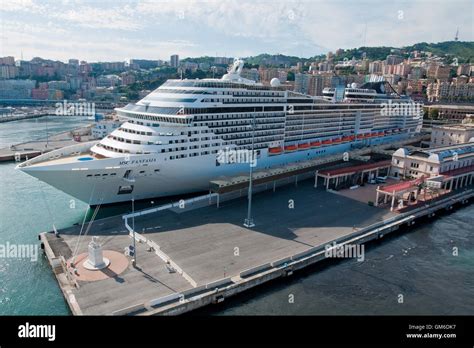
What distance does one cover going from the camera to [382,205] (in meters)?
31.5

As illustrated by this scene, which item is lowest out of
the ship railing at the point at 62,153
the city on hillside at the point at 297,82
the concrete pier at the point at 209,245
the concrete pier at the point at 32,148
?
the concrete pier at the point at 209,245

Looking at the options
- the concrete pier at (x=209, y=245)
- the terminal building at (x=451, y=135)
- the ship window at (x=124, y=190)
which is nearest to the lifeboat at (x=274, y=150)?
the concrete pier at (x=209, y=245)

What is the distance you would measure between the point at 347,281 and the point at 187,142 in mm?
16995

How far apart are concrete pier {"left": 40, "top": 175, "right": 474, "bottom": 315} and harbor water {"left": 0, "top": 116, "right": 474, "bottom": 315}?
0.97m

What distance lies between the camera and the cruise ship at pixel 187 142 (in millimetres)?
26969

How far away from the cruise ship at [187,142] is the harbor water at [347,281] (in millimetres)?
4057

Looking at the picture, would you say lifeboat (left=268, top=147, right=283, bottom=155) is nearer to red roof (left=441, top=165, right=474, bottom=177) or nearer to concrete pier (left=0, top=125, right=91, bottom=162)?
red roof (left=441, top=165, right=474, bottom=177)

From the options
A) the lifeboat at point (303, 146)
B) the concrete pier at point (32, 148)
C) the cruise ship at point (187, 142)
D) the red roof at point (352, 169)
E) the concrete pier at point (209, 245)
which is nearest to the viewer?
the concrete pier at point (209, 245)

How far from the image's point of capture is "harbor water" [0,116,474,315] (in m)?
18.1

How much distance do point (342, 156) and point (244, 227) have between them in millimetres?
23430

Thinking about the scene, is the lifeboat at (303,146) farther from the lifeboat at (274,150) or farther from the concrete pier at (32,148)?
the concrete pier at (32,148)

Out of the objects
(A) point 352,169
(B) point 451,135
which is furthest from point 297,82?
(A) point 352,169

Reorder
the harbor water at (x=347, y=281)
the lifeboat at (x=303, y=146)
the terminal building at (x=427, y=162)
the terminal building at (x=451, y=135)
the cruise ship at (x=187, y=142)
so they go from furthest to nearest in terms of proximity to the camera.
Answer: the terminal building at (x=451, y=135) → the lifeboat at (x=303, y=146) → the terminal building at (x=427, y=162) → the cruise ship at (x=187, y=142) → the harbor water at (x=347, y=281)

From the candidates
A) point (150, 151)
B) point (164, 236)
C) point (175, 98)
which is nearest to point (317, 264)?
point (164, 236)
